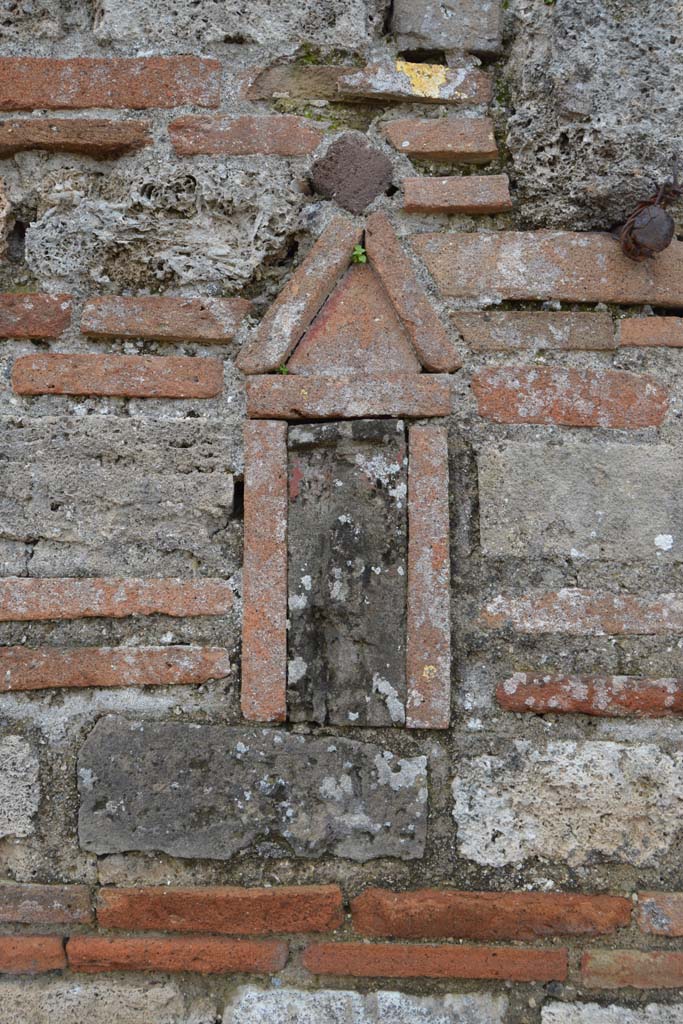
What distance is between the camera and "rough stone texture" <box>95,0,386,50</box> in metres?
2.23

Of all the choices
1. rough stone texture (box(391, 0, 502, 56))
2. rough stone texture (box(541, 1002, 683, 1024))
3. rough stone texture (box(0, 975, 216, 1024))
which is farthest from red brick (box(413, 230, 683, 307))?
rough stone texture (box(0, 975, 216, 1024))

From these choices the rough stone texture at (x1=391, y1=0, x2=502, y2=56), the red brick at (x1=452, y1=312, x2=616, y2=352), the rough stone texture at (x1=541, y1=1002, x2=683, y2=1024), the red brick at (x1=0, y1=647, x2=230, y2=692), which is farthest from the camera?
the rough stone texture at (x1=391, y1=0, x2=502, y2=56)

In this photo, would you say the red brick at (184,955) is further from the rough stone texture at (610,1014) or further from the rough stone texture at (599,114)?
the rough stone texture at (599,114)

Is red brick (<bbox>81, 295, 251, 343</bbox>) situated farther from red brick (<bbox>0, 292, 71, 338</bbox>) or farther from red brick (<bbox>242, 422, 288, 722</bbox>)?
red brick (<bbox>242, 422, 288, 722</bbox>)

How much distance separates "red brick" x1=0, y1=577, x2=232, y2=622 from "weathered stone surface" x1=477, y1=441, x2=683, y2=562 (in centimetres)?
65

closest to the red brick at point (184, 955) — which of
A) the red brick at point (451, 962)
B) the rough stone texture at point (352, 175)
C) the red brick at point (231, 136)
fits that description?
the red brick at point (451, 962)

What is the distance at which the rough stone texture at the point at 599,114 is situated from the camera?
2145mm

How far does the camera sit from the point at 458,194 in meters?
2.17

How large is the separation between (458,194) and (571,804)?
56.6 inches

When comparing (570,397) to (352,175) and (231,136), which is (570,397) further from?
(231,136)

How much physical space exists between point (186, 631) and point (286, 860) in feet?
1.81

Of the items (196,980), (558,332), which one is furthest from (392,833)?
(558,332)

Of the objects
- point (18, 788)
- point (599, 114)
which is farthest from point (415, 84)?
point (18, 788)

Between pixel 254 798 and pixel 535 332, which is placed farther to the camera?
pixel 535 332
